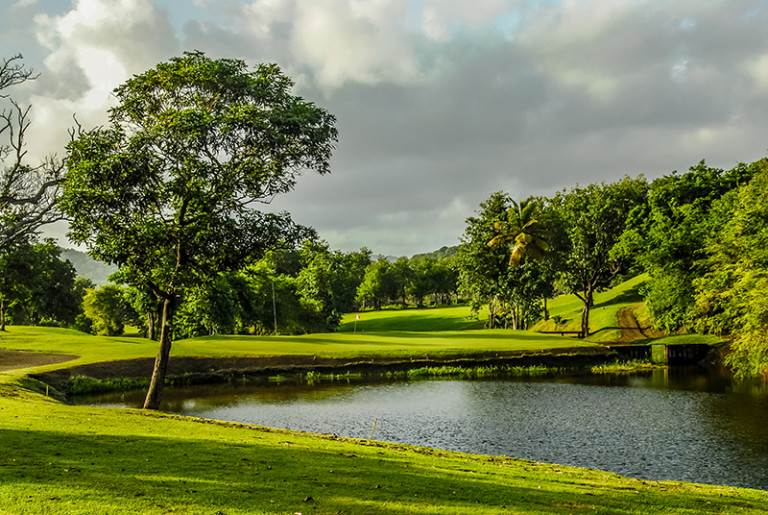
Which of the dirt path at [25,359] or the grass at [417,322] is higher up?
the grass at [417,322]

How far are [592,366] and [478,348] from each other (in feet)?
35.0

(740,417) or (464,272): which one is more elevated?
(464,272)

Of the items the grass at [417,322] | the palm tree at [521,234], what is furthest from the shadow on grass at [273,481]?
the grass at [417,322]

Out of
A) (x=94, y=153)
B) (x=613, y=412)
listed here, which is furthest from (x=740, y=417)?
(x=94, y=153)

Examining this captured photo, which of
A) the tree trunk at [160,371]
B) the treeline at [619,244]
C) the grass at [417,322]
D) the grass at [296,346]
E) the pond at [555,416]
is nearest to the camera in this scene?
the pond at [555,416]

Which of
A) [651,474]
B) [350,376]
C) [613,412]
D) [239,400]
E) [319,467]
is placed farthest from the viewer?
[350,376]

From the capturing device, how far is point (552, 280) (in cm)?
7225

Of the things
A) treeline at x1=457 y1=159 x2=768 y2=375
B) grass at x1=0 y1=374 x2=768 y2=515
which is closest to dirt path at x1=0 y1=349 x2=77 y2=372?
grass at x1=0 y1=374 x2=768 y2=515

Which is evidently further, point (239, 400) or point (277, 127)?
point (239, 400)

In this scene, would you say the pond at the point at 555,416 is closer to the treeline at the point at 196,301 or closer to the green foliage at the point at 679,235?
the green foliage at the point at 679,235

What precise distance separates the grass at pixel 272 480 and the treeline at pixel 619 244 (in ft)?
110

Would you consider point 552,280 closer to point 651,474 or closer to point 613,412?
point 613,412

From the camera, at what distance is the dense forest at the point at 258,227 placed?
26172 millimetres

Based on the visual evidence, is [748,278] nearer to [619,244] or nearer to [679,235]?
[679,235]
